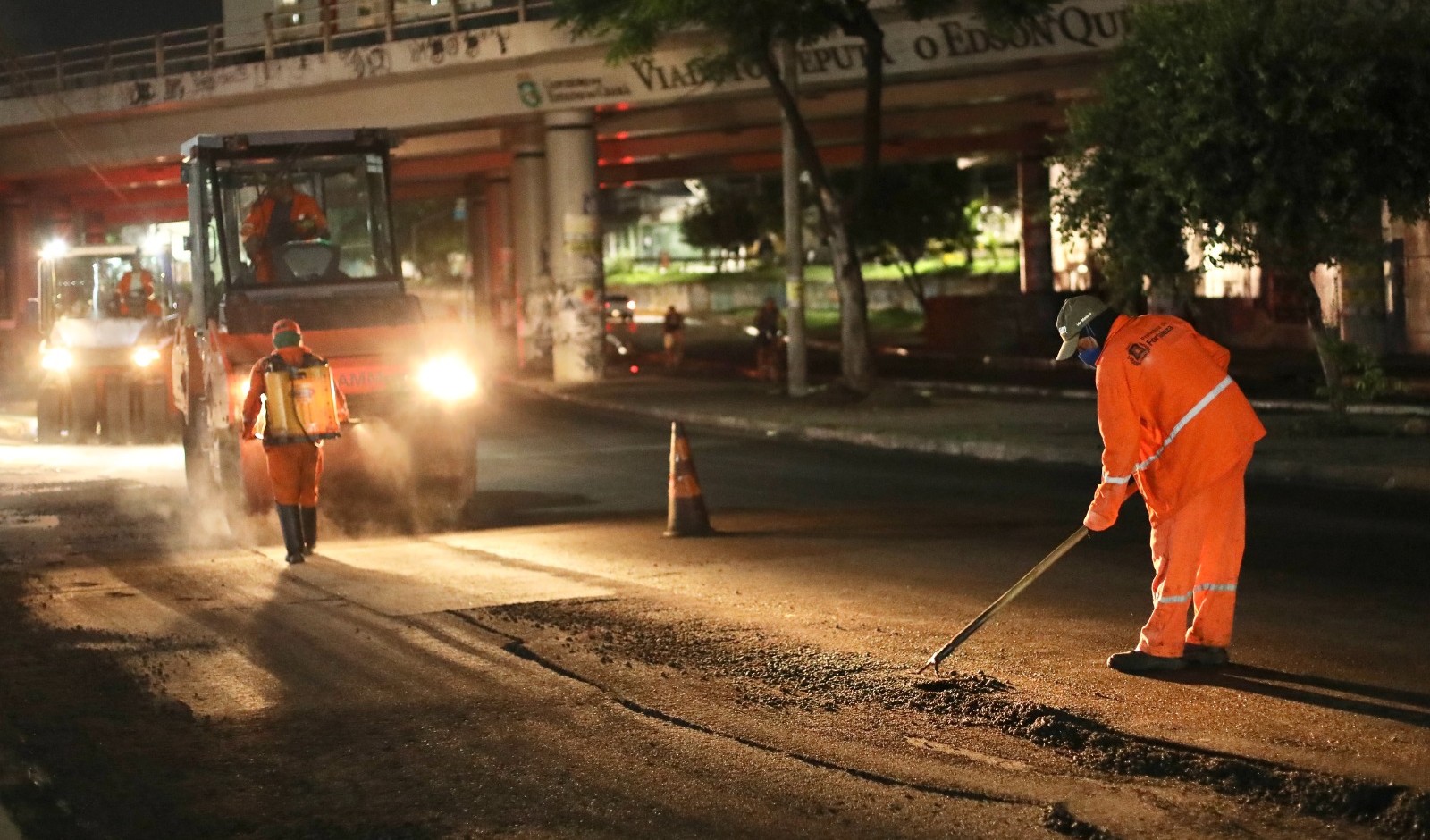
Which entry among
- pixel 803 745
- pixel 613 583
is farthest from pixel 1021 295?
pixel 803 745

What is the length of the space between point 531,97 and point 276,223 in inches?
748

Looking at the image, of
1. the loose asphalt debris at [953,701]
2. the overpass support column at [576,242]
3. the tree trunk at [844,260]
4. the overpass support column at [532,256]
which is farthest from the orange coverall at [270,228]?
the overpass support column at [532,256]

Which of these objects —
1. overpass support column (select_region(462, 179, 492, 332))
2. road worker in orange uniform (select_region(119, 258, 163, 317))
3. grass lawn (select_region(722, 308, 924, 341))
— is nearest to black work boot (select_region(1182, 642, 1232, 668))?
road worker in orange uniform (select_region(119, 258, 163, 317))

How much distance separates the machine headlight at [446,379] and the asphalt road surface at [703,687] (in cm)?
117

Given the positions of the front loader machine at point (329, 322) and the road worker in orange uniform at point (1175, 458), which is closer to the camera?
the road worker in orange uniform at point (1175, 458)

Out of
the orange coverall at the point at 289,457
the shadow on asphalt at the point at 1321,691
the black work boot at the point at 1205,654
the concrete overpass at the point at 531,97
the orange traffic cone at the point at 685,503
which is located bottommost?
the shadow on asphalt at the point at 1321,691

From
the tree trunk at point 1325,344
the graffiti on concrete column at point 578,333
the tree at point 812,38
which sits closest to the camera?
the tree trunk at point 1325,344

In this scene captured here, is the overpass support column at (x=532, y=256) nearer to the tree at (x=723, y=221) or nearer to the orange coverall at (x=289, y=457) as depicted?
the orange coverall at (x=289, y=457)

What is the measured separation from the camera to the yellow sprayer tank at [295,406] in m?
12.3

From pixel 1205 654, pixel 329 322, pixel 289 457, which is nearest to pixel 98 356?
pixel 329 322

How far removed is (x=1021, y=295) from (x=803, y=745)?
1445 inches

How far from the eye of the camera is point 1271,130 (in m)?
16.9

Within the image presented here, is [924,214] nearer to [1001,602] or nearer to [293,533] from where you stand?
[293,533]

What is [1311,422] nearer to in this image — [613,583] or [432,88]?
[613,583]
